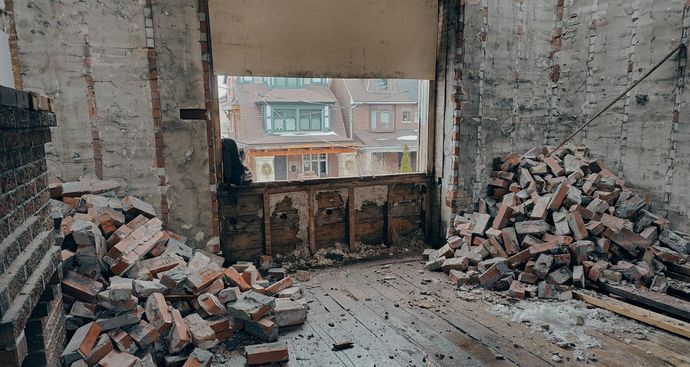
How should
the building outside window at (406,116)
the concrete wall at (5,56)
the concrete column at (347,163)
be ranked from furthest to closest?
1. the building outside window at (406,116)
2. the concrete column at (347,163)
3. the concrete wall at (5,56)

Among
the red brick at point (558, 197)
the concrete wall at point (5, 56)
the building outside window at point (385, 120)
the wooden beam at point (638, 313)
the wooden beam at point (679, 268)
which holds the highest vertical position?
the concrete wall at point (5, 56)

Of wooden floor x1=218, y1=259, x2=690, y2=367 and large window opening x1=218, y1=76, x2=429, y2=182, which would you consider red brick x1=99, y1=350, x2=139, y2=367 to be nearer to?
wooden floor x1=218, y1=259, x2=690, y2=367

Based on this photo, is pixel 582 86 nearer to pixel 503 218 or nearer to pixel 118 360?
pixel 503 218

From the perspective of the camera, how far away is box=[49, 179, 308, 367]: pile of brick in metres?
2.77

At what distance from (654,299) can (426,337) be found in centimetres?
234

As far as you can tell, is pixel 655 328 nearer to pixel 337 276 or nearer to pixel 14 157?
pixel 337 276

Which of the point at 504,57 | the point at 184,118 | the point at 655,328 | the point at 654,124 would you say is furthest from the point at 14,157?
the point at 654,124

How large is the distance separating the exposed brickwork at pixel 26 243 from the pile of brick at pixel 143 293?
0.89 feet

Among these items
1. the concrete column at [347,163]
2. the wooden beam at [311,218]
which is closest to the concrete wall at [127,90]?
the wooden beam at [311,218]

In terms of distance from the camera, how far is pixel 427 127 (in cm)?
588

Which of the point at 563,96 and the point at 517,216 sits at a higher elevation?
the point at 563,96

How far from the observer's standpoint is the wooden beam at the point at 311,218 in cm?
534

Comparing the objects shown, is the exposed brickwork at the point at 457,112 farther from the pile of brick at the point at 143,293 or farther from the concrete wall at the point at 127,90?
the concrete wall at the point at 127,90

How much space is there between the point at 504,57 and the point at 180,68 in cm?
425
